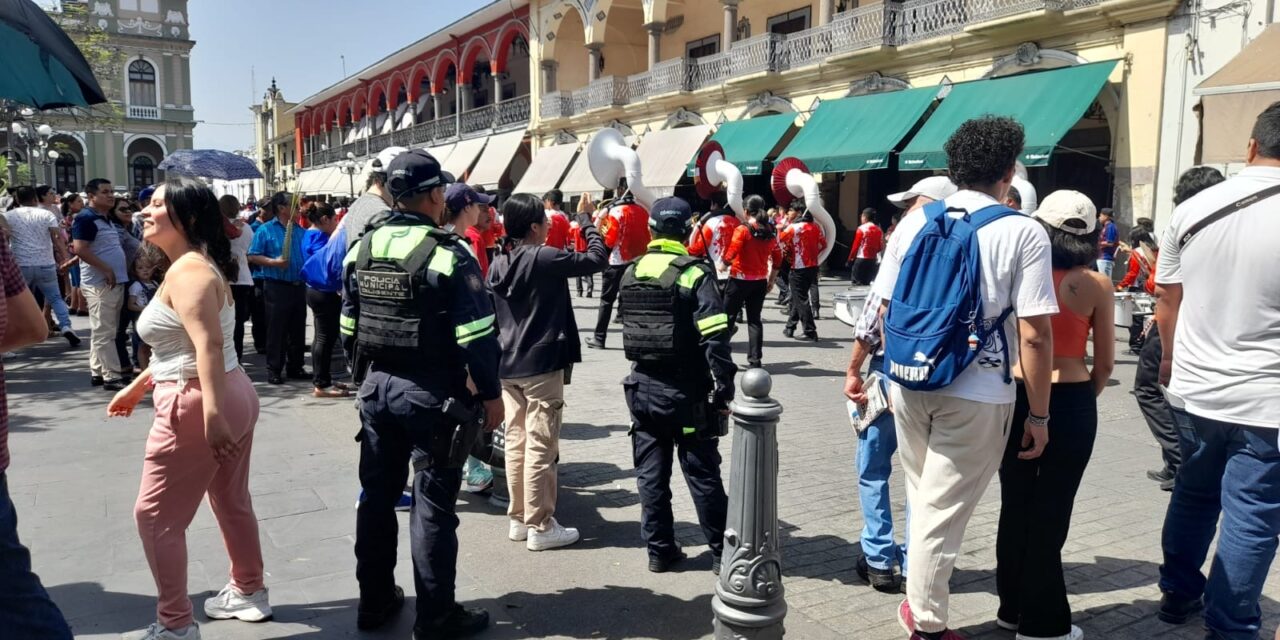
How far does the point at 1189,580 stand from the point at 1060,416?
102 cm

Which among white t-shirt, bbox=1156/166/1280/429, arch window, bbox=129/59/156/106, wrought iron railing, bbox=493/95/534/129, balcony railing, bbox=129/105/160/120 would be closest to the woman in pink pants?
white t-shirt, bbox=1156/166/1280/429

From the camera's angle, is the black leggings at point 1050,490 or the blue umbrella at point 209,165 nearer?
the black leggings at point 1050,490

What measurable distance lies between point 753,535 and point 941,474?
2.20ft

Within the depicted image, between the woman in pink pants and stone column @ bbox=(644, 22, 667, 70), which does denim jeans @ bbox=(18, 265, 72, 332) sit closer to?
the woman in pink pants

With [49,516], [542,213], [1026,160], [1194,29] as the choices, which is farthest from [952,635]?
[1194,29]

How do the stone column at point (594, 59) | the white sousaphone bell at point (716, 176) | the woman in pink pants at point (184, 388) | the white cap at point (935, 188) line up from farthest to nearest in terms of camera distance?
the stone column at point (594, 59) → the white sousaphone bell at point (716, 176) → the white cap at point (935, 188) → the woman in pink pants at point (184, 388)

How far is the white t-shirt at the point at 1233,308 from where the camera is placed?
2961mm

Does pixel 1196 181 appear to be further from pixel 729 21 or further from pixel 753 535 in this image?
pixel 729 21

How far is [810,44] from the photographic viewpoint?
19.1 m

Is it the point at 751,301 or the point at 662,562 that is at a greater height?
the point at 751,301

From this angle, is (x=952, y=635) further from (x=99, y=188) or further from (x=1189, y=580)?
(x=99, y=188)

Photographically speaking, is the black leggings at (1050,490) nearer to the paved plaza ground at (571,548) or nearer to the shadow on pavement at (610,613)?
Result: the paved plaza ground at (571,548)

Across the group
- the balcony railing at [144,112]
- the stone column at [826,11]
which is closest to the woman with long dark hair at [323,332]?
the stone column at [826,11]

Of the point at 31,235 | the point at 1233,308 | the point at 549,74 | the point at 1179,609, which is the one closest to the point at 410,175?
the point at 1233,308
